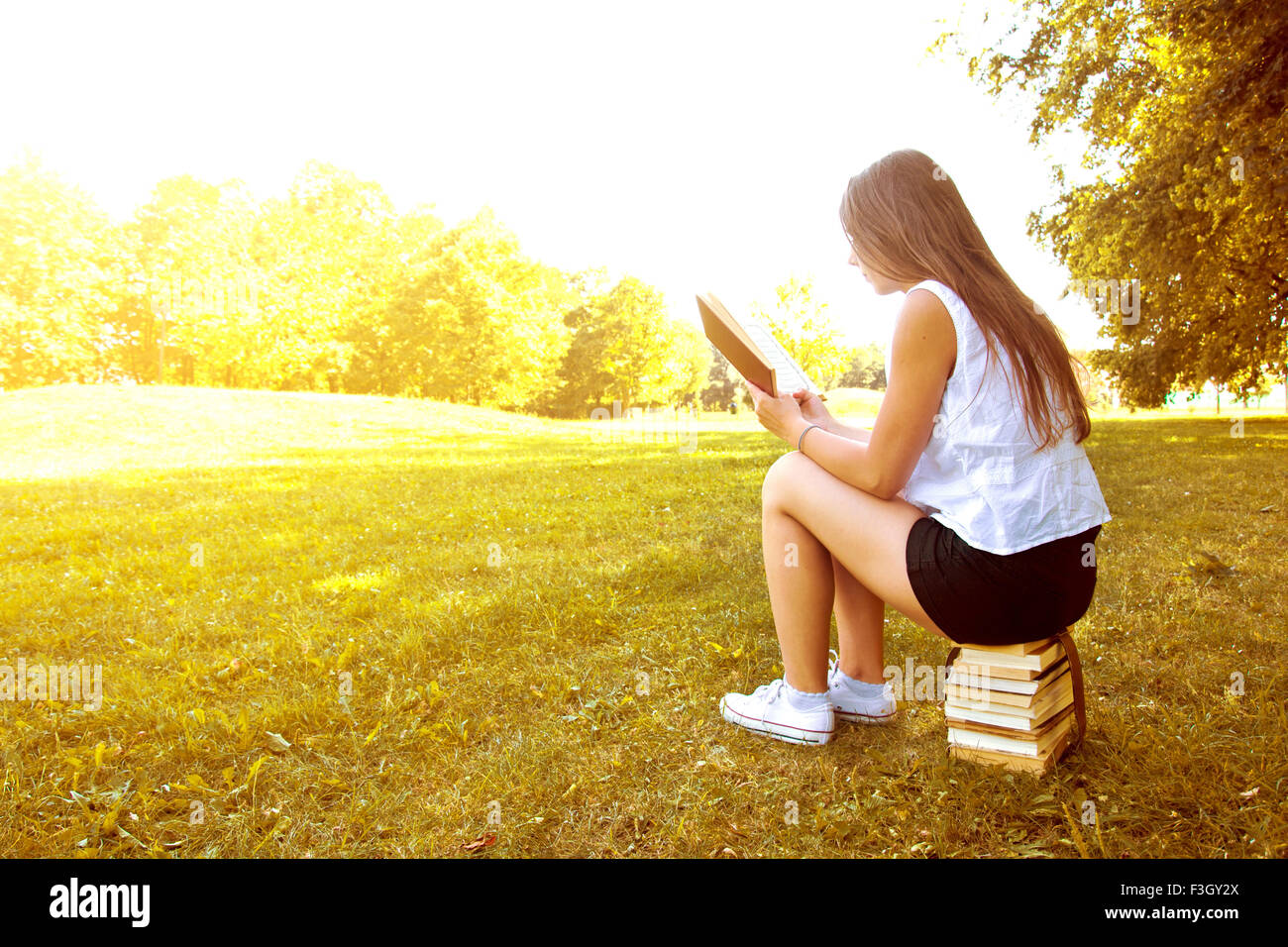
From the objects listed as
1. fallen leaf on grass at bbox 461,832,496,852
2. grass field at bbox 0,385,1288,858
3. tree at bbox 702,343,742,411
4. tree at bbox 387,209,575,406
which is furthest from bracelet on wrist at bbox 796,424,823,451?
tree at bbox 702,343,742,411

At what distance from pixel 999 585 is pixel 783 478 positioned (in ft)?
2.76

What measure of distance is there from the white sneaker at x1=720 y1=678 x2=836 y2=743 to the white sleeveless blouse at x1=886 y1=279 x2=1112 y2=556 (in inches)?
40.0

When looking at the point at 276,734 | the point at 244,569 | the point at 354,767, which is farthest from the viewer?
the point at 244,569

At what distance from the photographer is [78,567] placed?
20.6ft

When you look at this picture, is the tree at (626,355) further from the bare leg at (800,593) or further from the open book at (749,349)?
the bare leg at (800,593)

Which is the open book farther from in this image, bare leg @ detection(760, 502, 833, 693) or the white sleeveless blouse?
the white sleeveless blouse

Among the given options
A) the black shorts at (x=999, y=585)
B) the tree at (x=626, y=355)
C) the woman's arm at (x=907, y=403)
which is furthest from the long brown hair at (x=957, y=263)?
the tree at (x=626, y=355)

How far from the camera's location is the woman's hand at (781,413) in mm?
2885

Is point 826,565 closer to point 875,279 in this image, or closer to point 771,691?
point 771,691

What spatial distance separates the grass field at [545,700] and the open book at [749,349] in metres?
1.45

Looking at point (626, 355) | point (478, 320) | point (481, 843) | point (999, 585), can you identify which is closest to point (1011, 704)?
point (999, 585)
